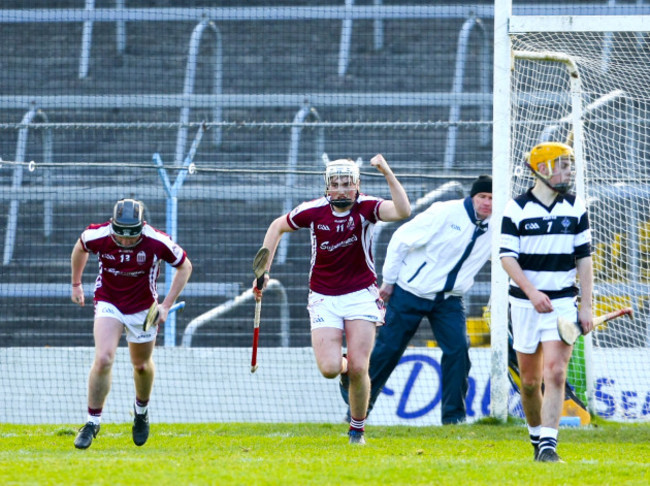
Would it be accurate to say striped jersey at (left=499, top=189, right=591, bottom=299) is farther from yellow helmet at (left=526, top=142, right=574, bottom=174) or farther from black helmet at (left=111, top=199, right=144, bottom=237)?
black helmet at (left=111, top=199, right=144, bottom=237)

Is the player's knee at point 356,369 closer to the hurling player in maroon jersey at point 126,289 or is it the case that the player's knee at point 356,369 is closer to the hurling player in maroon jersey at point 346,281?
the hurling player in maroon jersey at point 346,281

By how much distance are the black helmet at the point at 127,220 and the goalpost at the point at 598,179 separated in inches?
130

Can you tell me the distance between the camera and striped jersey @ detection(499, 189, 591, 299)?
21.9 feet

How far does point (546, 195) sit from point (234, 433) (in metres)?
4.16

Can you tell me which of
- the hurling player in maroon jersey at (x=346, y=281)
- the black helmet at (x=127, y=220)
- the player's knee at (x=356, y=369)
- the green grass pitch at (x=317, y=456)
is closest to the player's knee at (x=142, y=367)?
the green grass pitch at (x=317, y=456)

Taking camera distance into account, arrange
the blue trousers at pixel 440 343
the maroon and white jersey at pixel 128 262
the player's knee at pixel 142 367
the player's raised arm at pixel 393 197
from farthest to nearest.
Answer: the blue trousers at pixel 440 343
the player's knee at pixel 142 367
the maroon and white jersey at pixel 128 262
the player's raised arm at pixel 393 197

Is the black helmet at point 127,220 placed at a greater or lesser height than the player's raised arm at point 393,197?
lesser

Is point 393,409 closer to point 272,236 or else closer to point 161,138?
point 272,236

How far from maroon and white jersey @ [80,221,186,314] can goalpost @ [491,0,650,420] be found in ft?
10.1

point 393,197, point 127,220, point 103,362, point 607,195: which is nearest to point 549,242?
point 393,197

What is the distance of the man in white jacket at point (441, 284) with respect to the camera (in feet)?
32.7

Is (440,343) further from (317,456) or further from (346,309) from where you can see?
(317,456)

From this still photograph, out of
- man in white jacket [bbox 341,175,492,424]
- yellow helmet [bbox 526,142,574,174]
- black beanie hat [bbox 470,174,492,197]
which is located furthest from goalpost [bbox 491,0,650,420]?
yellow helmet [bbox 526,142,574,174]

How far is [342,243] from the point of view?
823 cm
